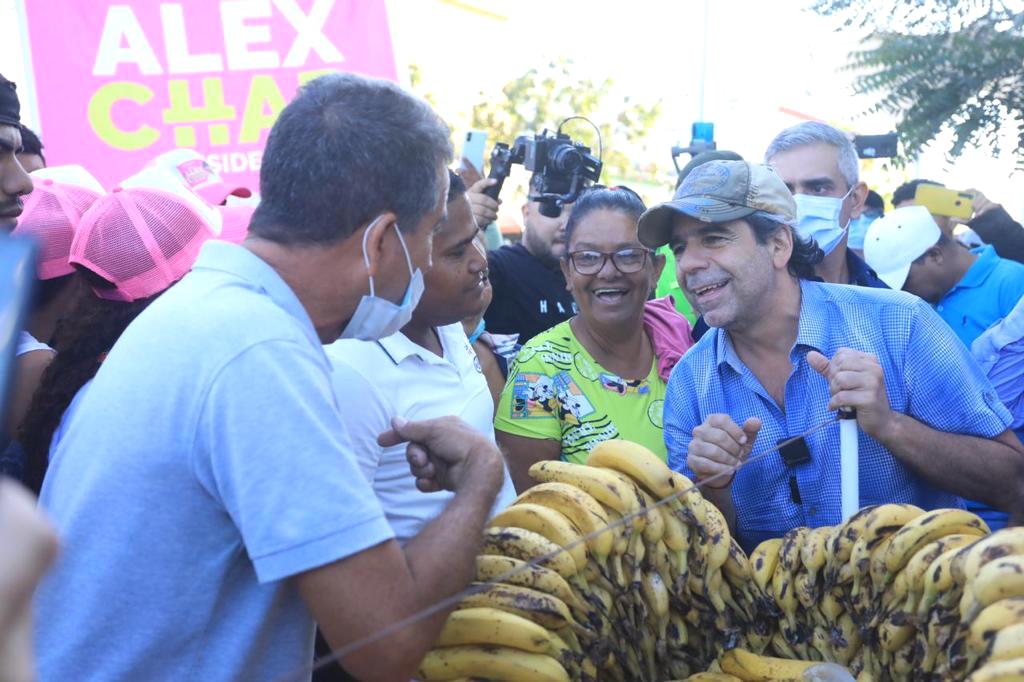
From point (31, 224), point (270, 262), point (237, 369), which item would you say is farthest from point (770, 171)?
point (31, 224)

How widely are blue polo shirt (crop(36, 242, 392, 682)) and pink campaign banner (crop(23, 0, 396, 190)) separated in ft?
12.0

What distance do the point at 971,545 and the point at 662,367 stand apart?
6.02 ft

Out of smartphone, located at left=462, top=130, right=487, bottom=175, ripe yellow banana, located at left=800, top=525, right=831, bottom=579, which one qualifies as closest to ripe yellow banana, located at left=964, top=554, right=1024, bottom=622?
ripe yellow banana, located at left=800, top=525, right=831, bottom=579

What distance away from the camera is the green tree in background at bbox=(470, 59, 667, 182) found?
1719 cm

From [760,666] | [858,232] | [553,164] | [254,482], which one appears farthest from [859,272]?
[858,232]

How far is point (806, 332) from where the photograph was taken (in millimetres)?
2725

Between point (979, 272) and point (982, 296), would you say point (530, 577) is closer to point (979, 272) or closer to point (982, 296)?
point (982, 296)

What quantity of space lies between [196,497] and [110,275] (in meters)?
1.09

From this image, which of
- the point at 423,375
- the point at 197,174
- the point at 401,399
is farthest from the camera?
the point at 197,174

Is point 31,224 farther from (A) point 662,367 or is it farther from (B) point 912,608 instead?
(B) point 912,608

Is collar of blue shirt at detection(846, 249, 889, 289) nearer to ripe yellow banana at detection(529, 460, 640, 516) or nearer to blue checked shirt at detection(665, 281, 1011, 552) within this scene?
blue checked shirt at detection(665, 281, 1011, 552)

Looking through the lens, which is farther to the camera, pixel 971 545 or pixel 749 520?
pixel 749 520

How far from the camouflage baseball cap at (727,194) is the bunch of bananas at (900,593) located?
99 cm

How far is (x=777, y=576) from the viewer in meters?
2.02
